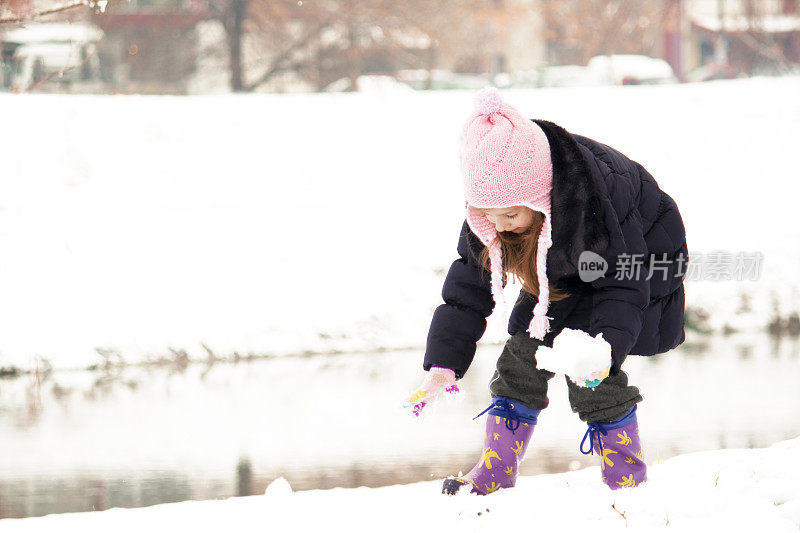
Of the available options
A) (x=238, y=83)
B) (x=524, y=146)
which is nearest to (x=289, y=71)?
(x=238, y=83)

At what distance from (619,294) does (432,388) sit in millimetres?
667

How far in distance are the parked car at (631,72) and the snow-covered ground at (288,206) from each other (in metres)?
8.18

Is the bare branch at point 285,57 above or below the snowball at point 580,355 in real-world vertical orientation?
above

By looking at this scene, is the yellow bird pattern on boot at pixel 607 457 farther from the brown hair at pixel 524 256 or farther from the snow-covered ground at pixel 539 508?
the brown hair at pixel 524 256

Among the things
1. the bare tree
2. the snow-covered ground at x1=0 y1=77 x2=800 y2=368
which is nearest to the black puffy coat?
the snow-covered ground at x1=0 y1=77 x2=800 y2=368

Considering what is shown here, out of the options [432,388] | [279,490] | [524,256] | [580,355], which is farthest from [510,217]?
[279,490]

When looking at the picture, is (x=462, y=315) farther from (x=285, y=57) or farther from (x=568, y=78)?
(x=568, y=78)

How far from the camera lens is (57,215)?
33.5 ft

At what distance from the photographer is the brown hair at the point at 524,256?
10.5 ft

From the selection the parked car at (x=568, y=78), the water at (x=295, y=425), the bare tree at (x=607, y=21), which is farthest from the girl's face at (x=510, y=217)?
the bare tree at (x=607, y=21)

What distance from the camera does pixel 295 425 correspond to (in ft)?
18.1

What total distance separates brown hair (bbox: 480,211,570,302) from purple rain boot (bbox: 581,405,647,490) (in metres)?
0.45

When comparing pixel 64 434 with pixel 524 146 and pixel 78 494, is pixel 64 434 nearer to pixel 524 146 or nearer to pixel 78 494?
pixel 78 494

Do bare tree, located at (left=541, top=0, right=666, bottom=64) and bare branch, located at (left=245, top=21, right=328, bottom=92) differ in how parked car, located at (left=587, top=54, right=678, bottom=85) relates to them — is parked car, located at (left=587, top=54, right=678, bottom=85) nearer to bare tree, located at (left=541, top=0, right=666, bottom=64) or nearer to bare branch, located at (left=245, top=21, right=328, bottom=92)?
bare tree, located at (left=541, top=0, right=666, bottom=64)
